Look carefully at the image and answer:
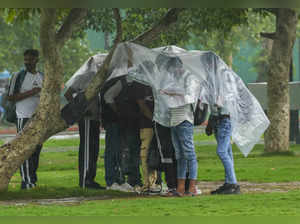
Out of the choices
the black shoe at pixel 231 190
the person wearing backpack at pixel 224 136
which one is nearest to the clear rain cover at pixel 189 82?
the person wearing backpack at pixel 224 136

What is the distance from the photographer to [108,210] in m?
9.39

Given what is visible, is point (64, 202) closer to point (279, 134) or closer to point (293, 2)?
point (293, 2)

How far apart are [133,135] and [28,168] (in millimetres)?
1530

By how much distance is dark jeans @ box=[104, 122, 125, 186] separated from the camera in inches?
468

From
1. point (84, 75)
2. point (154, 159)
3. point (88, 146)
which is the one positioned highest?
point (84, 75)

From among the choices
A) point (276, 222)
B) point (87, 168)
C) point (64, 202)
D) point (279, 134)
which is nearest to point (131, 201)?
point (64, 202)

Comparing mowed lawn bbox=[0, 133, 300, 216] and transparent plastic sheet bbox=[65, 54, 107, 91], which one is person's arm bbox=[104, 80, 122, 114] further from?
mowed lawn bbox=[0, 133, 300, 216]

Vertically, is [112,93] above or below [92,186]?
above

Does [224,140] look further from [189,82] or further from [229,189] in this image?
[189,82]

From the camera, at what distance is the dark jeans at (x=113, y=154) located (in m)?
11.9

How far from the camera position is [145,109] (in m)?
11.3

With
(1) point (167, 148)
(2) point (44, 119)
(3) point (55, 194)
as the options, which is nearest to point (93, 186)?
(3) point (55, 194)

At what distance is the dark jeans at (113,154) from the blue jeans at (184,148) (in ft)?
3.94

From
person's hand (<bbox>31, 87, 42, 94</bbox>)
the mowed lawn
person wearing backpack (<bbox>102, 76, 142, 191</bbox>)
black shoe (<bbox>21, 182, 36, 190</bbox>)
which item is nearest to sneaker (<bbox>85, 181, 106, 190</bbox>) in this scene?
person wearing backpack (<bbox>102, 76, 142, 191</bbox>)
